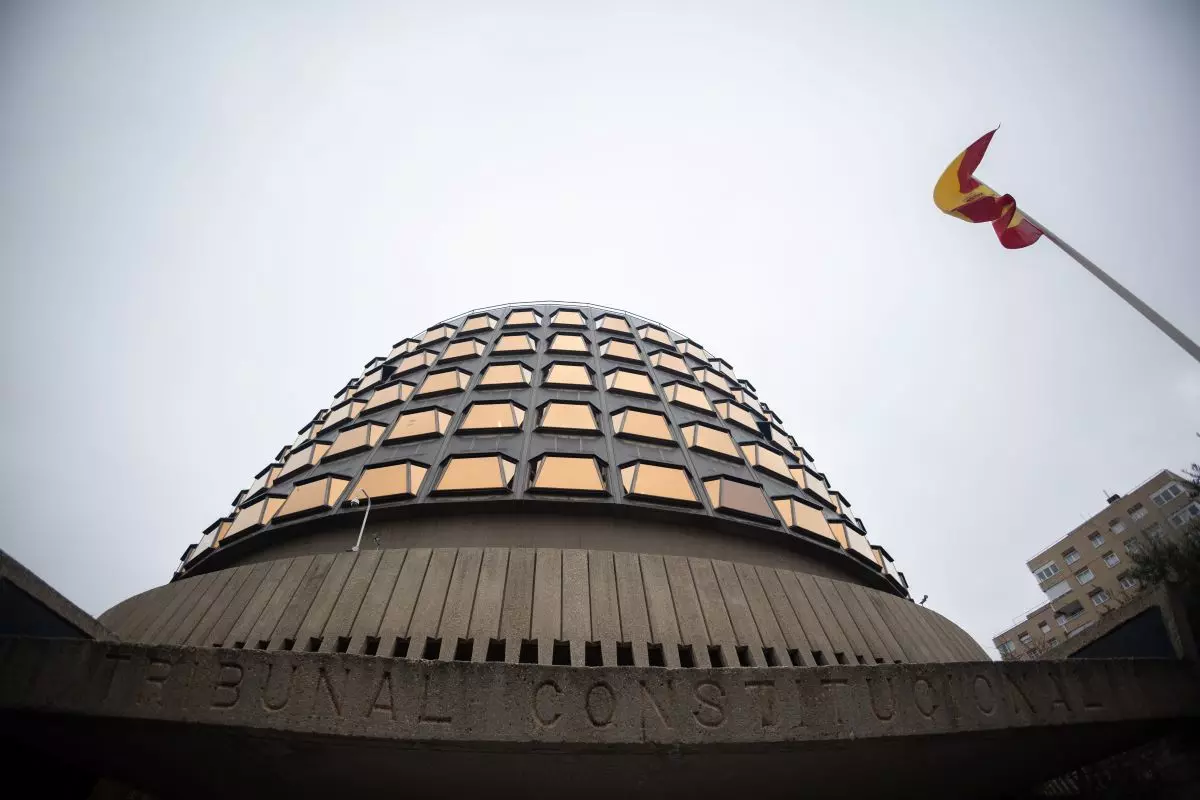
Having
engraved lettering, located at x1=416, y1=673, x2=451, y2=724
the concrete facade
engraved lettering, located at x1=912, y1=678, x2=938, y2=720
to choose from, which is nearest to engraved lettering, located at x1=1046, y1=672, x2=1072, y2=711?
engraved lettering, located at x1=912, y1=678, x2=938, y2=720

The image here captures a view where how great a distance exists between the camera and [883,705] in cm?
813

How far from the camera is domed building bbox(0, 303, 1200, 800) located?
7645 mm

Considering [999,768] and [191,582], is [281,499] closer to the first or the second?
[191,582]

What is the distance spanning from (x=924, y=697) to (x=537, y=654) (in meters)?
5.69

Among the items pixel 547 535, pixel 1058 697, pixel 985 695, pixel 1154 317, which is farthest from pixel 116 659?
pixel 1154 317

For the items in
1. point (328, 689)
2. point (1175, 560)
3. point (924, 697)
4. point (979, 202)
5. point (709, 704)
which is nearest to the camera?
point (328, 689)

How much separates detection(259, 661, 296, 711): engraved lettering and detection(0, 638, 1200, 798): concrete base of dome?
2cm

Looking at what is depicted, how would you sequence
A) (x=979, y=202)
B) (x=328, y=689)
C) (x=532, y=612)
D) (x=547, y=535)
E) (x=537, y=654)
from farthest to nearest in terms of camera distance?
(x=979, y=202)
(x=547, y=535)
(x=532, y=612)
(x=537, y=654)
(x=328, y=689)

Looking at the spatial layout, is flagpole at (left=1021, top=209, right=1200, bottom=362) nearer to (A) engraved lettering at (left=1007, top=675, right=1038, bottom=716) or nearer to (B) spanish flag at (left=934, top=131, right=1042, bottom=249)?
(B) spanish flag at (left=934, top=131, right=1042, bottom=249)

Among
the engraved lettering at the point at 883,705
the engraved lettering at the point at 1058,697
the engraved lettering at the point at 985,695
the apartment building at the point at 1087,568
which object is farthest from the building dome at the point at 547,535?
the apartment building at the point at 1087,568

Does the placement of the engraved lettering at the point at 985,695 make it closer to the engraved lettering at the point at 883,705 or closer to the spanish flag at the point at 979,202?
the engraved lettering at the point at 883,705

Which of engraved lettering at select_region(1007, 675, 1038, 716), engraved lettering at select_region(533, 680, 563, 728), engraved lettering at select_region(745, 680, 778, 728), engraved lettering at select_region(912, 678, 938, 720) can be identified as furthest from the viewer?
engraved lettering at select_region(1007, 675, 1038, 716)

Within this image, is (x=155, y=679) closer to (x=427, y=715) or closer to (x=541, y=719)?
(x=427, y=715)

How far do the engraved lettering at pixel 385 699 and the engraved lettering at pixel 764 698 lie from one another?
13.8 feet
